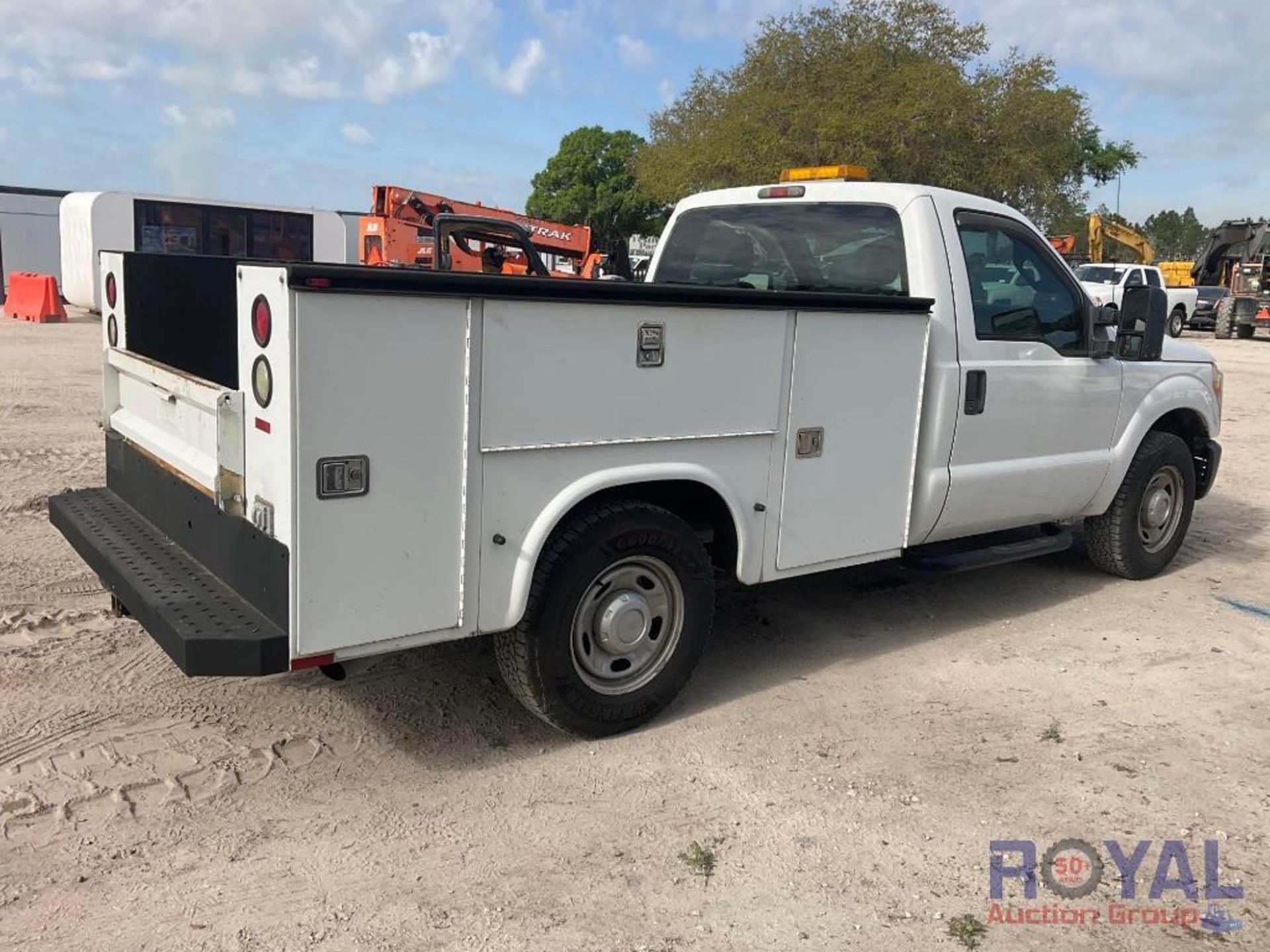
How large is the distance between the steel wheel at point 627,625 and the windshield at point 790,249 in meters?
1.83

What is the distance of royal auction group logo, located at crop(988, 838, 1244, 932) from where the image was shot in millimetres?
3174

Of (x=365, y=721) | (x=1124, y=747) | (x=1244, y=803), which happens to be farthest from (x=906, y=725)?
(x=365, y=721)

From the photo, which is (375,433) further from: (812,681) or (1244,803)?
(1244,803)

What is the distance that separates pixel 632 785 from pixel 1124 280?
14234 mm

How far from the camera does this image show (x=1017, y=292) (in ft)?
17.2

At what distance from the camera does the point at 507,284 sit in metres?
3.35

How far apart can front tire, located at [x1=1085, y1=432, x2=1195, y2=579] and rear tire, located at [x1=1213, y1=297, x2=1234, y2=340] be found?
26.2 m

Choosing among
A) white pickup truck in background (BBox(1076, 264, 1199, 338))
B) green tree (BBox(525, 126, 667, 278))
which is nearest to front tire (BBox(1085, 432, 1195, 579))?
white pickup truck in background (BBox(1076, 264, 1199, 338))

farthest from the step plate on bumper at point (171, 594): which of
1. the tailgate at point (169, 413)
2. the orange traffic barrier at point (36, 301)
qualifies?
the orange traffic barrier at point (36, 301)

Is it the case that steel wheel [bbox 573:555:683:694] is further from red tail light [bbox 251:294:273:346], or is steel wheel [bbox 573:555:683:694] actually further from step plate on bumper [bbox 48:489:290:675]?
red tail light [bbox 251:294:273:346]

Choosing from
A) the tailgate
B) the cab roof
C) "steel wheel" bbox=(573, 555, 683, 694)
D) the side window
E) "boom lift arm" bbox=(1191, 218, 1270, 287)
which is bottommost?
"steel wheel" bbox=(573, 555, 683, 694)

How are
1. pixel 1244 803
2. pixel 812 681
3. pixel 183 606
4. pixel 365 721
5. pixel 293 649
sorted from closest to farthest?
pixel 293 649 < pixel 183 606 < pixel 1244 803 < pixel 365 721 < pixel 812 681

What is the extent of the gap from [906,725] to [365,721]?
84.6 inches

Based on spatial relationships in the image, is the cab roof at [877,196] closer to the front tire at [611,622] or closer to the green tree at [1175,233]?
the front tire at [611,622]
